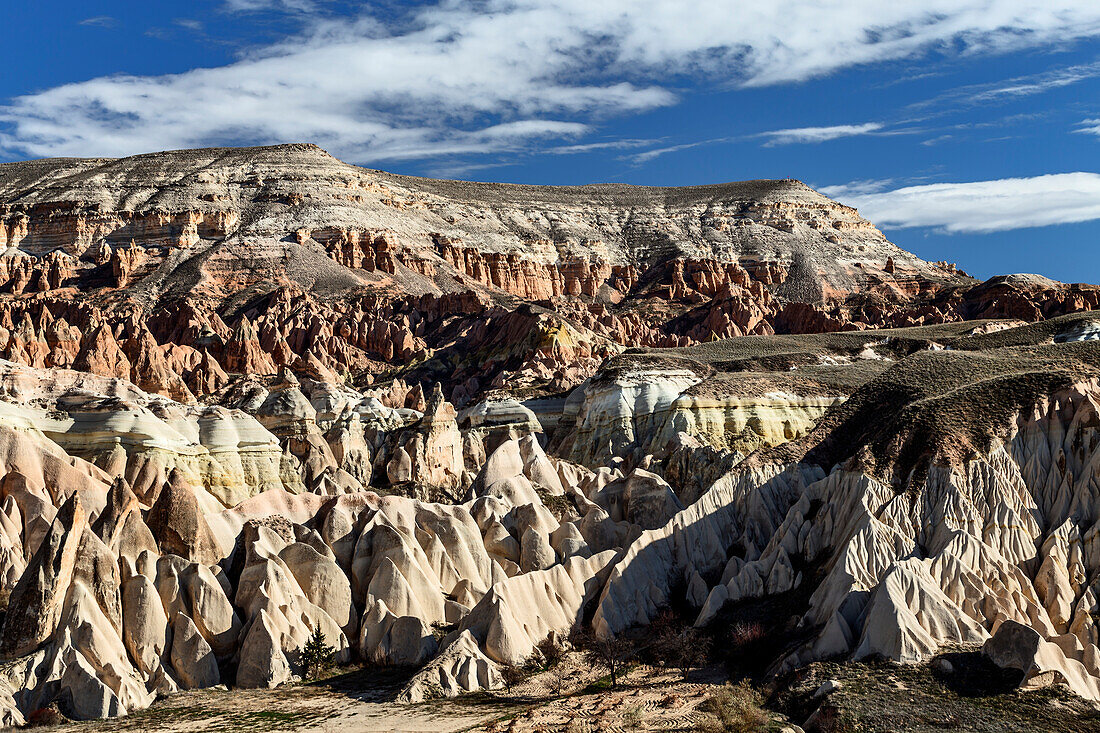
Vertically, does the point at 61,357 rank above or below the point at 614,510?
above

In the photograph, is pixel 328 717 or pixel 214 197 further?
pixel 214 197

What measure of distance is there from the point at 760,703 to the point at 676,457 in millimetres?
27860

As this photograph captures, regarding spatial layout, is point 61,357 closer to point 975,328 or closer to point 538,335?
point 538,335

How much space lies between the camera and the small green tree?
116 feet

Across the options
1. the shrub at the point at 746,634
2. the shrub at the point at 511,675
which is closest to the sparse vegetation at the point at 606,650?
the shrub at the point at 511,675

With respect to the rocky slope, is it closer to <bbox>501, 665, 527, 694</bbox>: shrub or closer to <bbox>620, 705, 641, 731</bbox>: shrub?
<bbox>501, 665, 527, 694</bbox>: shrub

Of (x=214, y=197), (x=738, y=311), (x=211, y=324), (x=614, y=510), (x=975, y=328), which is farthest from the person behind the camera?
(x=214, y=197)

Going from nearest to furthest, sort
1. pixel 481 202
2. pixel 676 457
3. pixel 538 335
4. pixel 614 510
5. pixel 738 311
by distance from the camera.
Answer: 1. pixel 614 510
2. pixel 676 457
3. pixel 538 335
4. pixel 738 311
5. pixel 481 202

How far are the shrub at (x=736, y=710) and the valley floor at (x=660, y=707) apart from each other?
0.34 feet

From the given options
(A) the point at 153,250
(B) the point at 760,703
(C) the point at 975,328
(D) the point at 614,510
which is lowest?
(B) the point at 760,703

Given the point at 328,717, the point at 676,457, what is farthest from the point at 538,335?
the point at 328,717

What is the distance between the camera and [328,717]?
30906 millimetres

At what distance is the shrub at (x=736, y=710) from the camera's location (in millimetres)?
28078

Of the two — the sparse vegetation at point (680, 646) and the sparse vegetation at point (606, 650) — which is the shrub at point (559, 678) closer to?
the sparse vegetation at point (606, 650)
